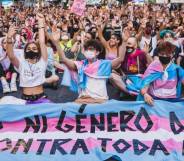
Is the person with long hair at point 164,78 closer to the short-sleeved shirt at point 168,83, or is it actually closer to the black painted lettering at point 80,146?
the short-sleeved shirt at point 168,83

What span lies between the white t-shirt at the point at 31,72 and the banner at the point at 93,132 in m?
0.83

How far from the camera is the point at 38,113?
6039mm

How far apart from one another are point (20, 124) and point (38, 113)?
25 centimetres

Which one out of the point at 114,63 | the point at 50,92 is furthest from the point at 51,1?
the point at 114,63

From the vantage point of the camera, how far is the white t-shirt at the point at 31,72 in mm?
6836

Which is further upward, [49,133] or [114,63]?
[114,63]

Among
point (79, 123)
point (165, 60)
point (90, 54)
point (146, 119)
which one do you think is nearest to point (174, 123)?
point (146, 119)

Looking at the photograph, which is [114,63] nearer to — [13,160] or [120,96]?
[13,160]

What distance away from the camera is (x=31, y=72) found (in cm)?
684

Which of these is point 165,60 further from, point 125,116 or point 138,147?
point 138,147

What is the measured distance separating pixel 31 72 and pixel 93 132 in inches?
56.7

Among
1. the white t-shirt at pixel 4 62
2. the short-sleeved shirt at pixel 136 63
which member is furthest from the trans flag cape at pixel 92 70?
the white t-shirt at pixel 4 62

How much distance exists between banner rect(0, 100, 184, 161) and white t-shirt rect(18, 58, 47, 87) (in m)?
0.83

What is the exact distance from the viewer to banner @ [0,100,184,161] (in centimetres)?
561
